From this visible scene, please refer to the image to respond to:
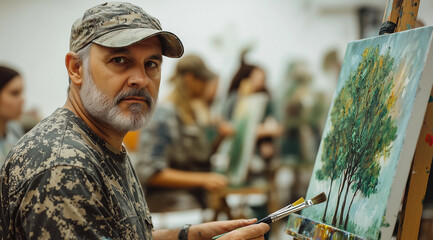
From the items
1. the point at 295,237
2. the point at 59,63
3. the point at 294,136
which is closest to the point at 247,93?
the point at 294,136

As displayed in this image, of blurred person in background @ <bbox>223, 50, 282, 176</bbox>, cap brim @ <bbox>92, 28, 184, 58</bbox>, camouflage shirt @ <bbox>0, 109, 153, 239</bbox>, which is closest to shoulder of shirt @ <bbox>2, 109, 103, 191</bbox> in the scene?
camouflage shirt @ <bbox>0, 109, 153, 239</bbox>

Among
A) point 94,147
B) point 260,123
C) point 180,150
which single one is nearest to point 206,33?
point 260,123

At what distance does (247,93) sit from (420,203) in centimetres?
404

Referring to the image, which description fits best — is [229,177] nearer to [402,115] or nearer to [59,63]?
[59,63]

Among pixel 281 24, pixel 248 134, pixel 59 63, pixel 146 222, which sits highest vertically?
pixel 281 24

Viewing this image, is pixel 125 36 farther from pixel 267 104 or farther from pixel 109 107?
pixel 267 104

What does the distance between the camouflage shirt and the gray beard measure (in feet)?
0.17

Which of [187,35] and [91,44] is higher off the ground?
[187,35]

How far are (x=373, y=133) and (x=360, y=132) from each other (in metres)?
0.06

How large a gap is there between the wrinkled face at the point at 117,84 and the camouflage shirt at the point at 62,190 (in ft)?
0.22

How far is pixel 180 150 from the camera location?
3160 mm

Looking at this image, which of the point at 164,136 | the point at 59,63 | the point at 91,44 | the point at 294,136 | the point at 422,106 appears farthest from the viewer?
the point at 294,136

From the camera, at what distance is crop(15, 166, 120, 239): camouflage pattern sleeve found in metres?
0.96

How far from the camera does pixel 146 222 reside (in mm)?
1287
